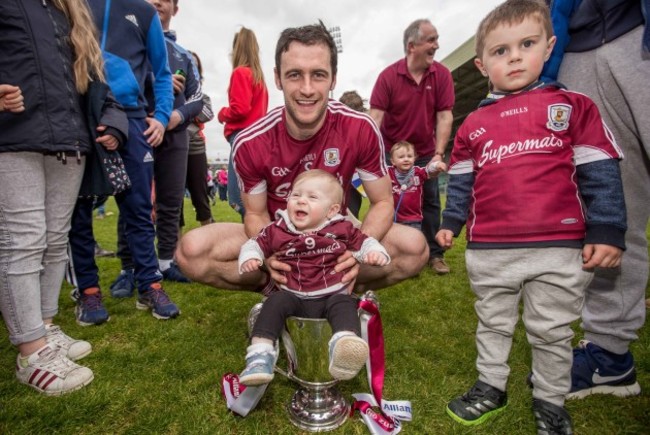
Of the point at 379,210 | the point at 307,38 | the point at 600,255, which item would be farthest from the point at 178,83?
the point at 600,255

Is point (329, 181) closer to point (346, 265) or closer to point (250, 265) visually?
point (346, 265)

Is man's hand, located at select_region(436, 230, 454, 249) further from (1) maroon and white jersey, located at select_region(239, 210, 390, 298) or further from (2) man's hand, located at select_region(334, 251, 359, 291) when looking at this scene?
(2) man's hand, located at select_region(334, 251, 359, 291)

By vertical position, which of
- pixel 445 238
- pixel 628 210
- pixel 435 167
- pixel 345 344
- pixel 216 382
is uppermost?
pixel 435 167

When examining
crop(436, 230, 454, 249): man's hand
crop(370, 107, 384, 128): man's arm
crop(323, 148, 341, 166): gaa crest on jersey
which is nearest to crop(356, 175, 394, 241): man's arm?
crop(323, 148, 341, 166): gaa crest on jersey

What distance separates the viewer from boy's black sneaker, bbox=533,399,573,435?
1526 millimetres

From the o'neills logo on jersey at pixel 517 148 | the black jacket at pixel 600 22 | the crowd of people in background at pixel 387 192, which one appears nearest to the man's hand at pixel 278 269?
the crowd of people in background at pixel 387 192

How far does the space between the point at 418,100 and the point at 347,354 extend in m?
3.26

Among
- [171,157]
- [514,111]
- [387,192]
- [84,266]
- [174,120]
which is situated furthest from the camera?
[171,157]

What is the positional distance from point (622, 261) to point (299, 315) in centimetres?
148

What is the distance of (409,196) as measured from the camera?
4.20 meters

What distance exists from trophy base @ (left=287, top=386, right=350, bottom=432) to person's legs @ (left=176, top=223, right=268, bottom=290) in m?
0.81

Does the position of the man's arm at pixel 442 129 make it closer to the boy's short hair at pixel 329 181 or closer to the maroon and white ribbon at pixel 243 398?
the boy's short hair at pixel 329 181

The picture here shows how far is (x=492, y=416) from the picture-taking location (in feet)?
5.42

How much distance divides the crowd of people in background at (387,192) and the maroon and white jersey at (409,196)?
1870mm
